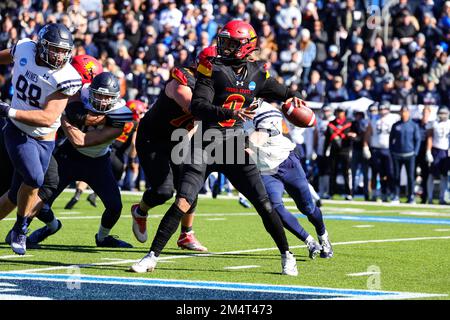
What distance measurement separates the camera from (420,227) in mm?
13156

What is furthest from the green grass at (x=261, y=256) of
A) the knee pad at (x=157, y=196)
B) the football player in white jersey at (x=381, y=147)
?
the football player in white jersey at (x=381, y=147)

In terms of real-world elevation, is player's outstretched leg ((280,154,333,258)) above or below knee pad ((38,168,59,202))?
below

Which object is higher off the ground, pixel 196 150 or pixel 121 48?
pixel 196 150

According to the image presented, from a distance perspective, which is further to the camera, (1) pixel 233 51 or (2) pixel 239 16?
(2) pixel 239 16

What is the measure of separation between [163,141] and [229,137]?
1536 mm

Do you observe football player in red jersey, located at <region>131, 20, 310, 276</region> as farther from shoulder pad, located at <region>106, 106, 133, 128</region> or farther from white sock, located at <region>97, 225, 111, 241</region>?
white sock, located at <region>97, 225, 111, 241</region>

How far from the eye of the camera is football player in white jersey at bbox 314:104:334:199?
1930 cm

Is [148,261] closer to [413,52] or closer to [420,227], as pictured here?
[420,227]

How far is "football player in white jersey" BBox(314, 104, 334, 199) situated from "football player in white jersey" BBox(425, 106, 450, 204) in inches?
72.5

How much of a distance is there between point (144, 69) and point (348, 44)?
4.35m

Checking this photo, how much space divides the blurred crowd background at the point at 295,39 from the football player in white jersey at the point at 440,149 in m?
1.18

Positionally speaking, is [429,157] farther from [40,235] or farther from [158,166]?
[40,235]

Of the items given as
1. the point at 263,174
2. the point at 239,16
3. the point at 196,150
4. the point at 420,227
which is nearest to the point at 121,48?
the point at 239,16

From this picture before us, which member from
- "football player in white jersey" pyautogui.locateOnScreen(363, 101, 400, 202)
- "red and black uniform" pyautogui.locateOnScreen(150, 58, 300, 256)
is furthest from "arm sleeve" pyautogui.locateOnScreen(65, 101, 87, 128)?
"football player in white jersey" pyautogui.locateOnScreen(363, 101, 400, 202)
